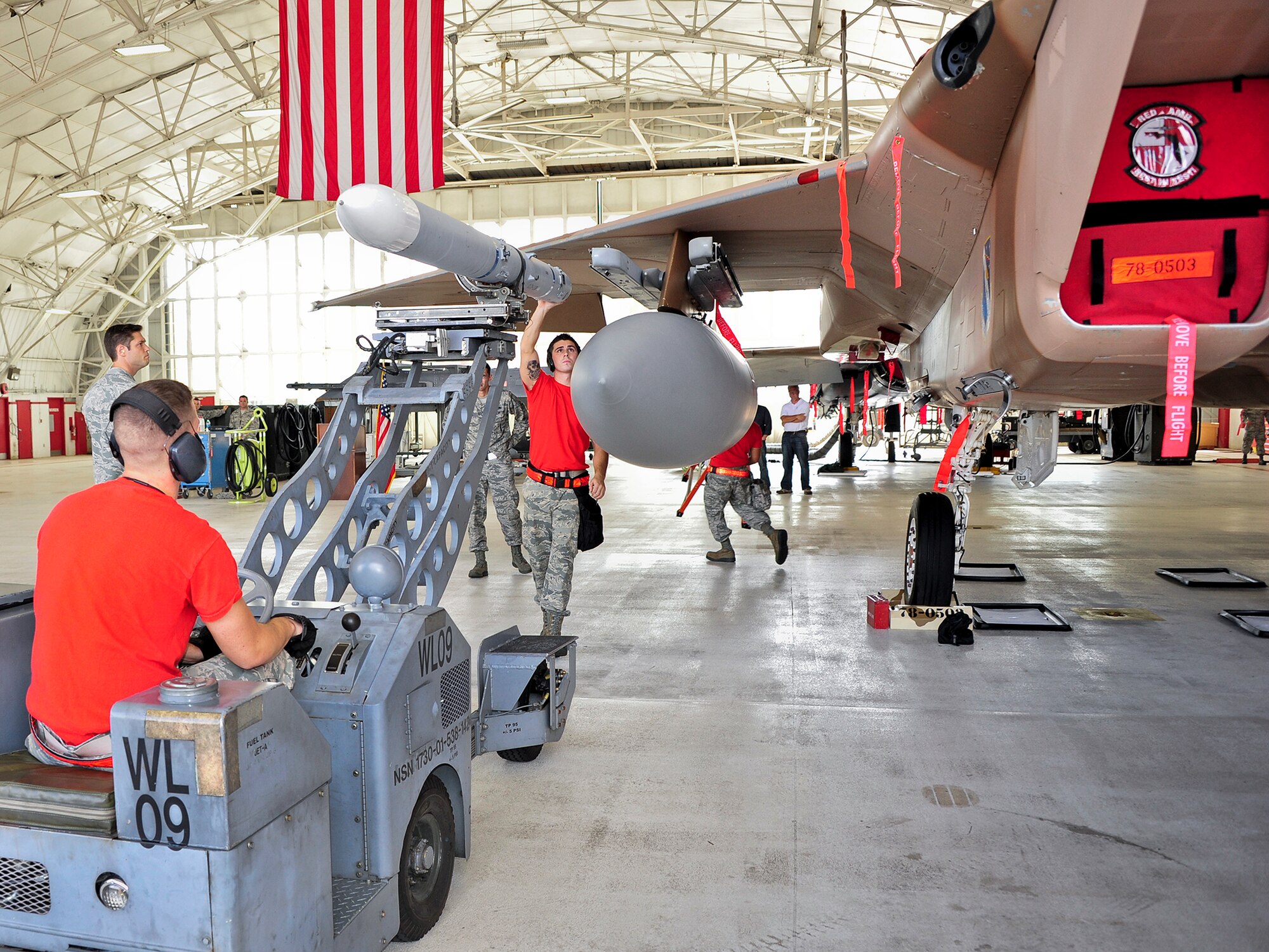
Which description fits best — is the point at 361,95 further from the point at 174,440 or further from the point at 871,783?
the point at 871,783

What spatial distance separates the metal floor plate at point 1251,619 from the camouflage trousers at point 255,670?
5.35m

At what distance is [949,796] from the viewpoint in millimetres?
3248

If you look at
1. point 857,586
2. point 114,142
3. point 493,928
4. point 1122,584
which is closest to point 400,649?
point 493,928

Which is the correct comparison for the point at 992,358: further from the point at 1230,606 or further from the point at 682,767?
the point at 1230,606

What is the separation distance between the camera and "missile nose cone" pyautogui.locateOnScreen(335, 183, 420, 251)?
8.64 feet

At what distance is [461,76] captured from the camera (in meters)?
21.7

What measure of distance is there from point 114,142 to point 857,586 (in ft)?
75.0

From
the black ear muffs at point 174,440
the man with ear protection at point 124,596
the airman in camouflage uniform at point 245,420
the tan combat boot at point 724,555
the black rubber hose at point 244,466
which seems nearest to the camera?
the man with ear protection at point 124,596

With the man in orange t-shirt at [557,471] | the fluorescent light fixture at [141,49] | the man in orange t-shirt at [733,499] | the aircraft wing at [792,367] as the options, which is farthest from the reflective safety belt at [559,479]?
the fluorescent light fixture at [141,49]

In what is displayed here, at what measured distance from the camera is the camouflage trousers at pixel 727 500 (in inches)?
316

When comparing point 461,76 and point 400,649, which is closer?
point 400,649

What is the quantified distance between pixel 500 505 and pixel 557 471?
2.63 m

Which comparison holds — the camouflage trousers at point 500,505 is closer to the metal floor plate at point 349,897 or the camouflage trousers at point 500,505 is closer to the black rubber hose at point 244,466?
the metal floor plate at point 349,897

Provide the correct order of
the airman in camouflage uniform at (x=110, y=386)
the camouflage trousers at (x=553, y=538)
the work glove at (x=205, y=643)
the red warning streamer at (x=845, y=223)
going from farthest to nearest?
the camouflage trousers at (x=553, y=538), the airman in camouflage uniform at (x=110, y=386), the red warning streamer at (x=845, y=223), the work glove at (x=205, y=643)
